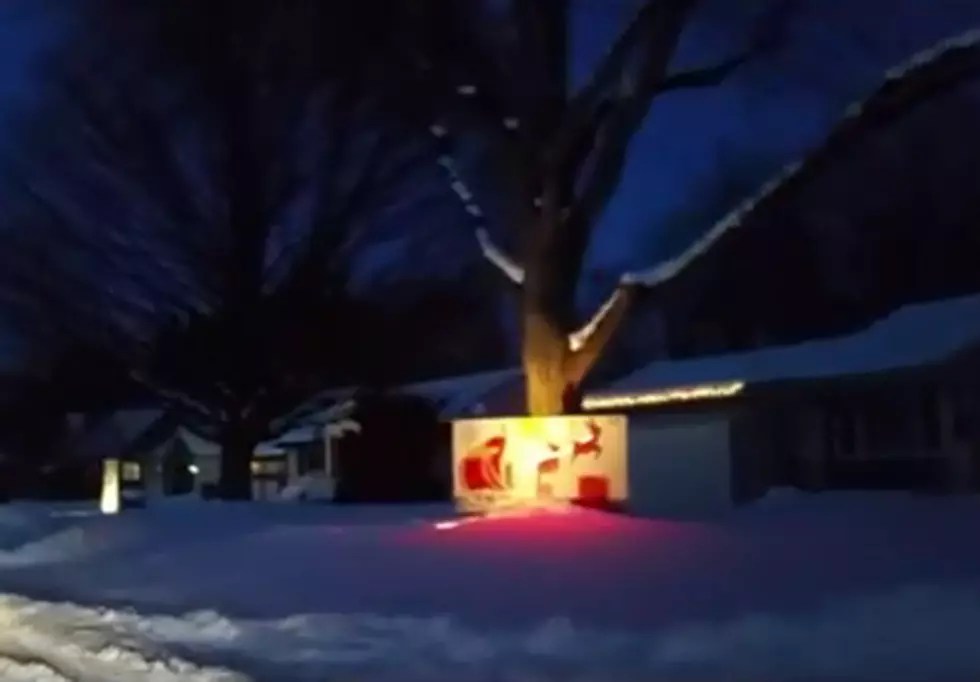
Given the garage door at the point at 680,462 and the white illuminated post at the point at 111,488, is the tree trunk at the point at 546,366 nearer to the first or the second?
the white illuminated post at the point at 111,488

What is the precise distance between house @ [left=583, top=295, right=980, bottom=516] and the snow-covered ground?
1312 cm

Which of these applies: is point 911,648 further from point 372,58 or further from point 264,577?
point 372,58

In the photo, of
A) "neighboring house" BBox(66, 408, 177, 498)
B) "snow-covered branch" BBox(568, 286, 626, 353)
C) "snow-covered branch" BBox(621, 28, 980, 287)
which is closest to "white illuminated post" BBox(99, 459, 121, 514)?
"snow-covered branch" BBox(568, 286, 626, 353)

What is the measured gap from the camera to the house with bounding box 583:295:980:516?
3434cm

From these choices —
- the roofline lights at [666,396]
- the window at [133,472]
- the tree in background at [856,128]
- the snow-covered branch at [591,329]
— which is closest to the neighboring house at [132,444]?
the window at [133,472]

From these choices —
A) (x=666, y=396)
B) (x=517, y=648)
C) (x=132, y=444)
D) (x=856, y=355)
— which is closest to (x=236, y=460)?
(x=666, y=396)

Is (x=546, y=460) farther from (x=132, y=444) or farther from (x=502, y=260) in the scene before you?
(x=132, y=444)

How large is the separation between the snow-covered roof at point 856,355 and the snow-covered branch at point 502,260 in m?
13.8

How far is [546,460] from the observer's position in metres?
19.0

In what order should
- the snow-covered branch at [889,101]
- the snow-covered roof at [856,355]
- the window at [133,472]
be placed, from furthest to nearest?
the window at [133,472]
the snow-covered roof at [856,355]
the snow-covered branch at [889,101]

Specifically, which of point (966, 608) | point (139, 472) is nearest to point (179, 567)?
point (966, 608)

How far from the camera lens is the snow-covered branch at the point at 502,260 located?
21.8 metres

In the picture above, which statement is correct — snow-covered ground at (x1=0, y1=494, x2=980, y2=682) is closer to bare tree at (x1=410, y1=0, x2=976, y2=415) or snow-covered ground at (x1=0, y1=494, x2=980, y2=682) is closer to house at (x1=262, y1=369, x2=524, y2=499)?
bare tree at (x1=410, y1=0, x2=976, y2=415)

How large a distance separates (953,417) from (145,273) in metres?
16.7
